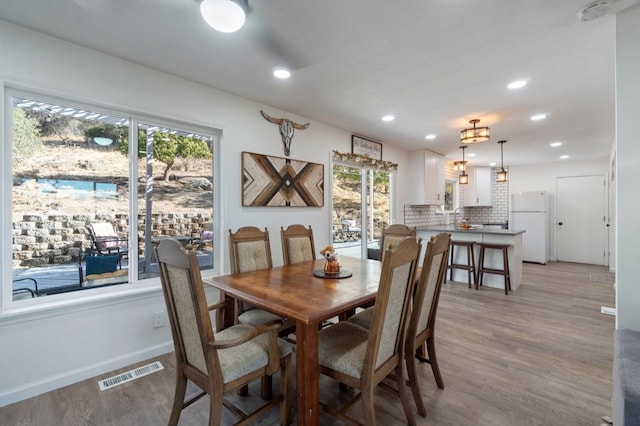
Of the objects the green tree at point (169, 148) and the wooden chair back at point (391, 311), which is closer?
the wooden chair back at point (391, 311)

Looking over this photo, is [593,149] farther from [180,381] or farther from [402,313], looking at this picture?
[180,381]

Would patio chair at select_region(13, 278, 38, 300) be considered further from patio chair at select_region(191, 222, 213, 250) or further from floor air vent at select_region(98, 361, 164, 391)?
patio chair at select_region(191, 222, 213, 250)

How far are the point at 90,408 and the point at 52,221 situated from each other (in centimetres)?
140

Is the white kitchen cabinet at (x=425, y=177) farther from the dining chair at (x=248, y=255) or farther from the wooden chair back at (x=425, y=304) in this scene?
the wooden chair back at (x=425, y=304)

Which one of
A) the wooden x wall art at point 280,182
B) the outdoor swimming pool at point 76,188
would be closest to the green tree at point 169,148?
the outdoor swimming pool at point 76,188

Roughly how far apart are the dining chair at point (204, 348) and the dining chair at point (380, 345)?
30cm

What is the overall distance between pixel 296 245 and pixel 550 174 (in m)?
7.66

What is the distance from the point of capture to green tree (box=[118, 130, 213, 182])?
2.74 m

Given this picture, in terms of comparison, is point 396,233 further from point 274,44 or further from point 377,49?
point 274,44

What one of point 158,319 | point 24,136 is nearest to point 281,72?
point 24,136

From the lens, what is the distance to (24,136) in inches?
85.9

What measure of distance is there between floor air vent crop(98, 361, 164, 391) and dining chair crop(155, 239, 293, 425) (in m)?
Result: 0.95

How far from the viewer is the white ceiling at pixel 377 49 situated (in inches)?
72.6

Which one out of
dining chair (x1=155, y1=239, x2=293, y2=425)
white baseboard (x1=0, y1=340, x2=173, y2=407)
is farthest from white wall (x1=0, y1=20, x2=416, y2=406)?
dining chair (x1=155, y1=239, x2=293, y2=425)
